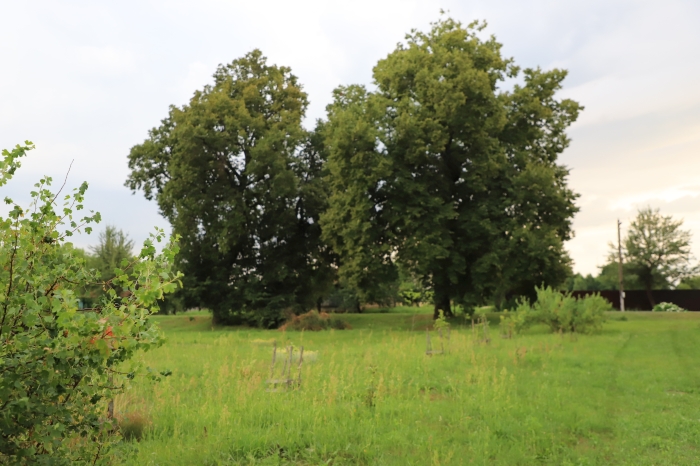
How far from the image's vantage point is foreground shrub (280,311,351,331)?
97.0 feet

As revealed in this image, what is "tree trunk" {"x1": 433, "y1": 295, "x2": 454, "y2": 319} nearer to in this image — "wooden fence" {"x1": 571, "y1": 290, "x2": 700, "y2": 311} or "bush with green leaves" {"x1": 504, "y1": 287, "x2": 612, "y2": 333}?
"bush with green leaves" {"x1": 504, "y1": 287, "x2": 612, "y2": 333}

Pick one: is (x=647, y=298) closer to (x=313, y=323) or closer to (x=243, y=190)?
(x=313, y=323)

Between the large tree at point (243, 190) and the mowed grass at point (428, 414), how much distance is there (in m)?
18.1

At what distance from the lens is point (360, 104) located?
3139 centimetres

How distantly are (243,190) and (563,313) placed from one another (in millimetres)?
19266

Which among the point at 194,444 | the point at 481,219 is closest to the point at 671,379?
the point at 194,444

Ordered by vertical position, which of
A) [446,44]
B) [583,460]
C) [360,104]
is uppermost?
[446,44]

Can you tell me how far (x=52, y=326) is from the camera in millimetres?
3926

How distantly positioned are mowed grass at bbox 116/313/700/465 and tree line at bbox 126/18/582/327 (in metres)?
14.1

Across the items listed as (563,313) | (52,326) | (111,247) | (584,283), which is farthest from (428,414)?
(584,283)

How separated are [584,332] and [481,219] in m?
7.60

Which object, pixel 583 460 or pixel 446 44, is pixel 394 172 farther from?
pixel 583 460

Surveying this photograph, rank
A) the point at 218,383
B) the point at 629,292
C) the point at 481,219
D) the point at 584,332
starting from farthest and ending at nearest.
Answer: the point at 629,292
the point at 481,219
the point at 584,332
the point at 218,383

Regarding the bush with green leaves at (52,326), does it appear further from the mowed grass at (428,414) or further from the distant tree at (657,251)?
the distant tree at (657,251)
